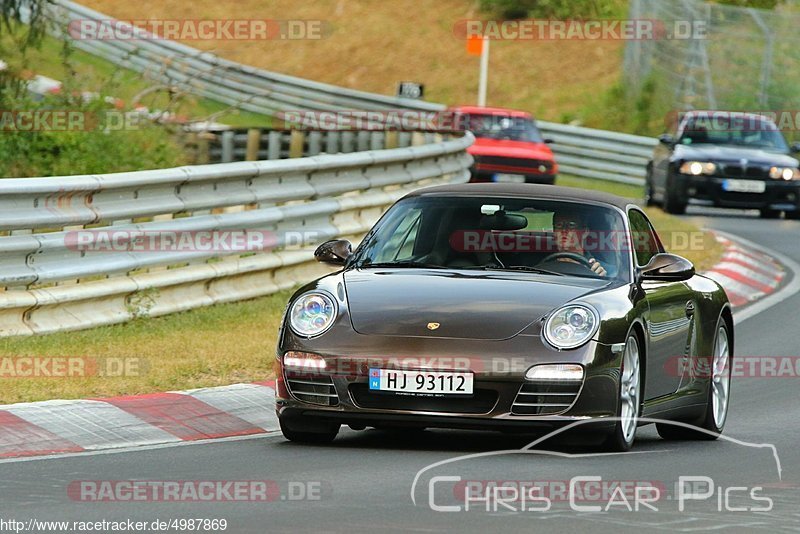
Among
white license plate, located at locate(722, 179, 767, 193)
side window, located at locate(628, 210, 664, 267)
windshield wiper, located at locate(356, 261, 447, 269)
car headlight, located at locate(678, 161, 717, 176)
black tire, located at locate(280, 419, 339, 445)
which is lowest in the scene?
white license plate, located at locate(722, 179, 767, 193)

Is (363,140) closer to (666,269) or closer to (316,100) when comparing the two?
(316,100)

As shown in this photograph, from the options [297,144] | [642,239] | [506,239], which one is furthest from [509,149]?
[506,239]

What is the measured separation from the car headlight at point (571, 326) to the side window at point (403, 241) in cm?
126

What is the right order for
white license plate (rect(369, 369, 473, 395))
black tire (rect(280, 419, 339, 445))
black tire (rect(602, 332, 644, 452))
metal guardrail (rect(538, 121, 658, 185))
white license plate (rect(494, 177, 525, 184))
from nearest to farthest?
white license plate (rect(369, 369, 473, 395))
black tire (rect(602, 332, 644, 452))
black tire (rect(280, 419, 339, 445))
white license plate (rect(494, 177, 525, 184))
metal guardrail (rect(538, 121, 658, 185))

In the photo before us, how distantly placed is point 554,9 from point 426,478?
4201 cm

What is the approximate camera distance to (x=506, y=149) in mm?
29812

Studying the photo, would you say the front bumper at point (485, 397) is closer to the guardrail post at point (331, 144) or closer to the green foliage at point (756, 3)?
the guardrail post at point (331, 144)

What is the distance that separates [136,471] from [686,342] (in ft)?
11.5

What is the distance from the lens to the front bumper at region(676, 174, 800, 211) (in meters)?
26.0

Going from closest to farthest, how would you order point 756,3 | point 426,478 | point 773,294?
1. point 426,478
2. point 773,294
3. point 756,3

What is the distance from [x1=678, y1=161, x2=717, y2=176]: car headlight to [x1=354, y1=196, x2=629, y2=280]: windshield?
1641cm

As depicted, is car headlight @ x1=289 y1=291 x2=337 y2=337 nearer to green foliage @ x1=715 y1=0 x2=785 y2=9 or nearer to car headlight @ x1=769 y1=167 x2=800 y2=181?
car headlight @ x1=769 y1=167 x2=800 y2=181

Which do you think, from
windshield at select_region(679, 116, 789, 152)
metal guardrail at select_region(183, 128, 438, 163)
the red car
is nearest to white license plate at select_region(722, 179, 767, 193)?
windshield at select_region(679, 116, 789, 152)

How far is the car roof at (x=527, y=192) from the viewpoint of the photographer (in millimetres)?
9945
